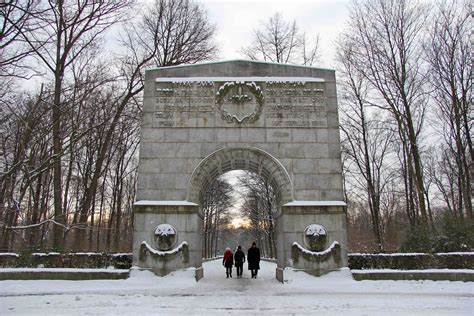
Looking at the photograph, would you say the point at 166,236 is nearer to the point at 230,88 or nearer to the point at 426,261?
the point at 230,88

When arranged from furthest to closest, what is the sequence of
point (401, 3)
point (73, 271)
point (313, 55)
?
point (313, 55) → point (401, 3) → point (73, 271)

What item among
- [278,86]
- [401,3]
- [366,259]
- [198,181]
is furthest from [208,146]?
[401,3]

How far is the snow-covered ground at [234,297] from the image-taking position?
854 centimetres

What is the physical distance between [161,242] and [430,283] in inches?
365

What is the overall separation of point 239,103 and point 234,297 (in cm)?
773

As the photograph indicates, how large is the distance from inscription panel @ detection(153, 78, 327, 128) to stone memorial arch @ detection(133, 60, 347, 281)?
0.04 meters

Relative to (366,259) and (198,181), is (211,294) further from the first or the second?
(366,259)

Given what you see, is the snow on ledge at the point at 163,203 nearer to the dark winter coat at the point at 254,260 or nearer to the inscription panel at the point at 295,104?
the dark winter coat at the point at 254,260

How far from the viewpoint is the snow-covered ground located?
28.0ft

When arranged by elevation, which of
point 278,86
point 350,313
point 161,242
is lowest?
point 350,313

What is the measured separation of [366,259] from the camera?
14969 millimetres

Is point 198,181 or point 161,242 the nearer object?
point 161,242

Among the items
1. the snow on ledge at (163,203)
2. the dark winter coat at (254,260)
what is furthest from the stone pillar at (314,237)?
the snow on ledge at (163,203)

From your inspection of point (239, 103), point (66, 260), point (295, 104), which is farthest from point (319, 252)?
point (66, 260)
